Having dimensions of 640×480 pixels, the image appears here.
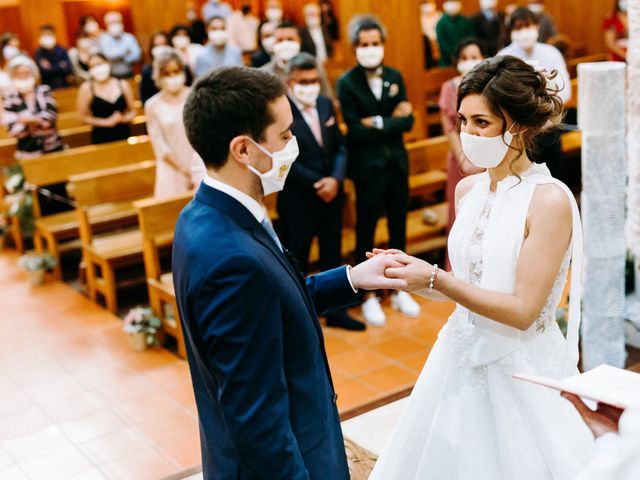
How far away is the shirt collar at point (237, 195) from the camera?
1.94 metres

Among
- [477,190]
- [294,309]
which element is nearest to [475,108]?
[477,190]

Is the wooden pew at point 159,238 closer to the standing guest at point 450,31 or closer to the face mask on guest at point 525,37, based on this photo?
the face mask on guest at point 525,37

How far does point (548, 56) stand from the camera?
19.9ft

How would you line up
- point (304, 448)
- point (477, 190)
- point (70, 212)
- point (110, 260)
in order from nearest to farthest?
point (304, 448)
point (477, 190)
point (110, 260)
point (70, 212)

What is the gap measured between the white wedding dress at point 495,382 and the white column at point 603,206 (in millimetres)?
1723

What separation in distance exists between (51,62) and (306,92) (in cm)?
789

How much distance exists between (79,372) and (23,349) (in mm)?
623

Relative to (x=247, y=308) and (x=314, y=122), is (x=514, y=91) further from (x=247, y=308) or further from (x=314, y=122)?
(x=314, y=122)

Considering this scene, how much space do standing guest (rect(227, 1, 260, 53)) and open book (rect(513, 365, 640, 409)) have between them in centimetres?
1085

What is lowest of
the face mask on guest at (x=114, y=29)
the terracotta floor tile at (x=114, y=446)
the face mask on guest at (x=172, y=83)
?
the terracotta floor tile at (x=114, y=446)

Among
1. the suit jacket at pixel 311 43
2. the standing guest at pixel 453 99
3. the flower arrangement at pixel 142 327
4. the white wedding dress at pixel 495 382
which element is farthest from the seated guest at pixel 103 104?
the white wedding dress at pixel 495 382

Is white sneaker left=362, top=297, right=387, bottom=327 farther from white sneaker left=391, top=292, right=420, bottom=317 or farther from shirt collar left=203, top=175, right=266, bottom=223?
shirt collar left=203, top=175, right=266, bottom=223

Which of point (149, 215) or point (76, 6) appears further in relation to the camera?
point (76, 6)

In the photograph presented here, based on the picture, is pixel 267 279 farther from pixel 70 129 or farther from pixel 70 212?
pixel 70 129
